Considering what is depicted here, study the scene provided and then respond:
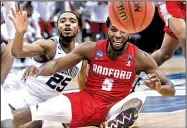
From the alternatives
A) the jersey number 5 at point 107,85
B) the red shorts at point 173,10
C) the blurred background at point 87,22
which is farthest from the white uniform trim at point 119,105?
the blurred background at point 87,22

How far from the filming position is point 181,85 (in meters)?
7.21

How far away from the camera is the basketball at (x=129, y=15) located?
3.61 m

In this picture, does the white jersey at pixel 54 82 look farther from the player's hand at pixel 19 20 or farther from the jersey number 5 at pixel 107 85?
the player's hand at pixel 19 20

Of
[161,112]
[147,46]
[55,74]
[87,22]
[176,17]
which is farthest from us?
[147,46]

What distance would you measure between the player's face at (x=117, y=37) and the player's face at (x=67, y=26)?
0.48 m

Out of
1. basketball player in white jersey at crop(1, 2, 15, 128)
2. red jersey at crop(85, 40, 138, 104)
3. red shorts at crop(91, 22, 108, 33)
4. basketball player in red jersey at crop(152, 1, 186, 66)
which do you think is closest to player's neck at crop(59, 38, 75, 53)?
red jersey at crop(85, 40, 138, 104)

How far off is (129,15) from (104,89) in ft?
2.20

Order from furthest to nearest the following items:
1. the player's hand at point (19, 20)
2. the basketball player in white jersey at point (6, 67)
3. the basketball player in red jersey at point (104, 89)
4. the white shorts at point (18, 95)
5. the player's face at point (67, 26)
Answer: the player's face at point (67, 26)
the white shorts at point (18, 95)
the basketball player in red jersey at point (104, 89)
the player's hand at point (19, 20)
the basketball player in white jersey at point (6, 67)

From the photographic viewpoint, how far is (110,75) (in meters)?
3.79

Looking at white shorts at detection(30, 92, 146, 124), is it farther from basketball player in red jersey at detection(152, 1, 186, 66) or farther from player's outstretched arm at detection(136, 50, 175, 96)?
basketball player in red jersey at detection(152, 1, 186, 66)

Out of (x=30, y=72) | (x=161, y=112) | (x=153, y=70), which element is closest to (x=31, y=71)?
(x=30, y=72)

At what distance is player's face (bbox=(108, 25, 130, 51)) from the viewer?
3680 millimetres

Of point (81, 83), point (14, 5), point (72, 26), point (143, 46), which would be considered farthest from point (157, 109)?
point (143, 46)

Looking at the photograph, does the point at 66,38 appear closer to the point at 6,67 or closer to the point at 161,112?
the point at 6,67
